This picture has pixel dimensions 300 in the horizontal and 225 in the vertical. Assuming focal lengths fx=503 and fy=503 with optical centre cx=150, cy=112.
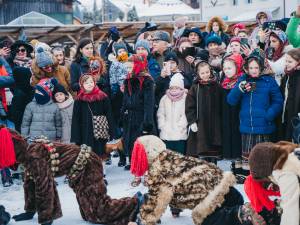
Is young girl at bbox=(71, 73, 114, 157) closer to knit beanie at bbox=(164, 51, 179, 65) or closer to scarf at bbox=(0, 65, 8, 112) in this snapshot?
scarf at bbox=(0, 65, 8, 112)

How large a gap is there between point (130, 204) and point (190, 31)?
3940 millimetres

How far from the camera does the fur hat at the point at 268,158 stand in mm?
3381

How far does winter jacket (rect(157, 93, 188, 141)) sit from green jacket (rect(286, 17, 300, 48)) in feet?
5.21

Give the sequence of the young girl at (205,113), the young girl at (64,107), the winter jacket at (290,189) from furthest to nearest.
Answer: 1. the young girl at (64,107)
2. the young girl at (205,113)
3. the winter jacket at (290,189)

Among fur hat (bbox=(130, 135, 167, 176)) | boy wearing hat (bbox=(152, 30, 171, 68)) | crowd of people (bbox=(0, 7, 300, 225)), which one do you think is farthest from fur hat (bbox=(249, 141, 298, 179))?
boy wearing hat (bbox=(152, 30, 171, 68))

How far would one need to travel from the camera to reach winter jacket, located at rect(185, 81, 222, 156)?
5.69 meters

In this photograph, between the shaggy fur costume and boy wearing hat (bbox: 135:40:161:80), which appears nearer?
the shaggy fur costume

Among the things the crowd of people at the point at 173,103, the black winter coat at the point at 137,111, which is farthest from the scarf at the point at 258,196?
the black winter coat at the point at 137,111

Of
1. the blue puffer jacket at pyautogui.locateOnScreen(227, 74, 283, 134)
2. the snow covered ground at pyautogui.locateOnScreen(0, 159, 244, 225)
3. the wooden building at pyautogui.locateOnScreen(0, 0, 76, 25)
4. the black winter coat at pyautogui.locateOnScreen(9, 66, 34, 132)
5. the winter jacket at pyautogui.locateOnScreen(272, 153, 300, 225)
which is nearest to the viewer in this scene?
the winter jacket at pyautogui.locateOnScreen(272, 153, 300, 225)

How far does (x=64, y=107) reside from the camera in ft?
19.5

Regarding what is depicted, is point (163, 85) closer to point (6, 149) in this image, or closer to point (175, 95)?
point (175, 95)

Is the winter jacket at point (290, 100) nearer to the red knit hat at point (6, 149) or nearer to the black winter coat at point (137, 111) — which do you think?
the black winter coat at point (137, 111)

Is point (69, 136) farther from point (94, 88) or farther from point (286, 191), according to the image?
point (286, 191)

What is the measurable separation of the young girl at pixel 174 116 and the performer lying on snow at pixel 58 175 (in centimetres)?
166
